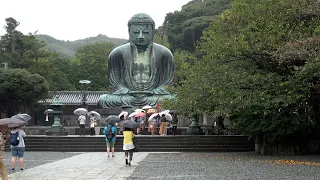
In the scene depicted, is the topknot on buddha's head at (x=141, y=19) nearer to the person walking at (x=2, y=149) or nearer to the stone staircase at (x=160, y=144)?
the stone staircase at (x=160, y=144)

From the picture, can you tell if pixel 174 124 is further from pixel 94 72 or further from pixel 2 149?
pixel 94 72

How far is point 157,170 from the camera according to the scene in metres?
15.2

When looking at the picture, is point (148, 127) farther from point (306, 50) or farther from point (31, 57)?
point (31, 57)

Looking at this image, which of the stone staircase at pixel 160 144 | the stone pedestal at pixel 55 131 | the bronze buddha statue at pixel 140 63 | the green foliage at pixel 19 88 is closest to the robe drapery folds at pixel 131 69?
the bronze buddha statue at pixel 140 63

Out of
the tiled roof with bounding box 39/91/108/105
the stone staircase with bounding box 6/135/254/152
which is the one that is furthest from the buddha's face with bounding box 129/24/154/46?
the tiled roof with bounding box 39/91/108/105

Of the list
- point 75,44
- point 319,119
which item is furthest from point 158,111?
point 75,44

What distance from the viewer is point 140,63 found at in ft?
121

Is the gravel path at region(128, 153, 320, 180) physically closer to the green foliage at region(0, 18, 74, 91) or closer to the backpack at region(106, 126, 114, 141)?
the backpack at region(106, 126, 114, 141)

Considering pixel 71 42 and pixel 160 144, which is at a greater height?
pixel 71 42

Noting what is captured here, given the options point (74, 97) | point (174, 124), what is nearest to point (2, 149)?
point (174, 124)

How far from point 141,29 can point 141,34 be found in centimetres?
36

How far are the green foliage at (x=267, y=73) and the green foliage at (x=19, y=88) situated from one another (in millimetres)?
23216

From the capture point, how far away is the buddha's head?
36531 millimetres

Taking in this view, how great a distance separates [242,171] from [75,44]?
13113cm
